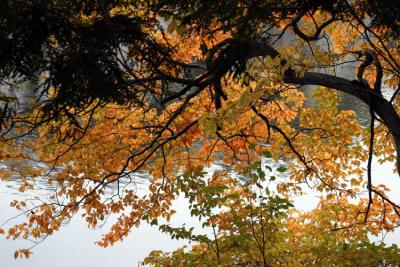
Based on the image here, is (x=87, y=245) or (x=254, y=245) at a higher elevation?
(x=87, y=245)

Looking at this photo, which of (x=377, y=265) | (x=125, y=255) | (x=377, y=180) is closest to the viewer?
(x=377, y=265)

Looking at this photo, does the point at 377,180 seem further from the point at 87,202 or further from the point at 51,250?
the point at 87,202

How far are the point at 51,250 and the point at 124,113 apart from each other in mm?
9078

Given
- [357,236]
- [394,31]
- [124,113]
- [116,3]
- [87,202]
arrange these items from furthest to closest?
[357,236]
[124,113]
[87,202]
[394,31]
[116,3]

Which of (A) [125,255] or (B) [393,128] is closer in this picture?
(B) [393,128]

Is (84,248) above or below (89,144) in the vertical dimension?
above

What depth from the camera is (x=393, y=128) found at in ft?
16.5

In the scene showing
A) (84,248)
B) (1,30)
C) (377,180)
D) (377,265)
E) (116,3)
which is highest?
(377,180)

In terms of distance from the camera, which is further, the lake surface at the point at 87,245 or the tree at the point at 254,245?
the lake surface at the point at 87,245

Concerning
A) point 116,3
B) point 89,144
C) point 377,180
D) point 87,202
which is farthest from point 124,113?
point 377,180

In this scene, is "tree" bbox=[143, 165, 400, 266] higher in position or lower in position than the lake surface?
lower

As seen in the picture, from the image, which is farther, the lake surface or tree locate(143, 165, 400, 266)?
the lake surface

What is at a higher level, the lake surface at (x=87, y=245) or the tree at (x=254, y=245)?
the lake surface at (x=87, y=245)

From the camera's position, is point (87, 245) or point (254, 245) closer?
point (254, 245)
